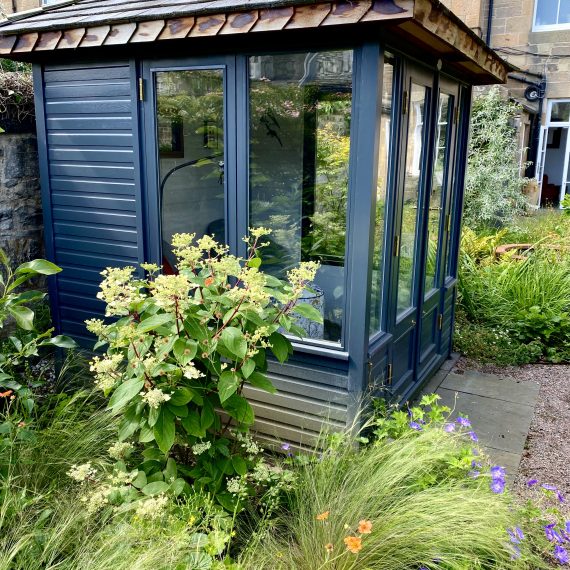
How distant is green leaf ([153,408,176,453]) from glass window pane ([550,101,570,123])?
12.6m

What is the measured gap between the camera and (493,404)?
179 inches

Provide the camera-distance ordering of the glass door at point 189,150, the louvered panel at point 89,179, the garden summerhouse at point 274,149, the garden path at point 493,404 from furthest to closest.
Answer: the garden path at point 493,404
the louvered panel at point 89,179
the glass door at point 189,150
the garden summerhouse at point 274,149

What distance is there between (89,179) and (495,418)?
3.31 metres

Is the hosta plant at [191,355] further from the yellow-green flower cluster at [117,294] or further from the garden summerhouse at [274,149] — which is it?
the garden summerhouse at [274,149]

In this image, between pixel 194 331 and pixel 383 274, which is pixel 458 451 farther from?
pixel 194 331

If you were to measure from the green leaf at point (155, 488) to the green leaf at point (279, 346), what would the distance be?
71 cm

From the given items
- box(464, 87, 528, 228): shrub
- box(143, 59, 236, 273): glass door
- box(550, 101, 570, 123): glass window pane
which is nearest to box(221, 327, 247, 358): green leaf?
box(143, 59, 236, 273): glass door

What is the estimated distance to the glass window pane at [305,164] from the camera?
126 inches

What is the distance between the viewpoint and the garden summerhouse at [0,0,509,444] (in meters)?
3.04

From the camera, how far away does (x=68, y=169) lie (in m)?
4.09

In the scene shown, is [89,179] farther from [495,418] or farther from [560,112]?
[560,112]

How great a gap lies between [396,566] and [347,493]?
38 cm

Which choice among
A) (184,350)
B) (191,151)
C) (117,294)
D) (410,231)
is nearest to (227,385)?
(184,350)

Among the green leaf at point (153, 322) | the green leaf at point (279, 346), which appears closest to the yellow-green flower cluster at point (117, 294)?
the green leaf at point (153, 322)
